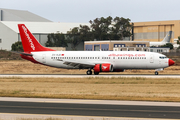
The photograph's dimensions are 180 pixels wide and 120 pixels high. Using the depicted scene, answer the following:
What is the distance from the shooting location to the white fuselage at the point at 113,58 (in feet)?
175

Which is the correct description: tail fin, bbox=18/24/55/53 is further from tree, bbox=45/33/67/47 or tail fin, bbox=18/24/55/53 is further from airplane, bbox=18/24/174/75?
tree, bbox=45/33/67/47

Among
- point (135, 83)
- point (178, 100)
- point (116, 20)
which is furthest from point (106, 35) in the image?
point (178, 100)

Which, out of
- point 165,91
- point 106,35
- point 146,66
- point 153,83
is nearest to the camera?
point 165,91

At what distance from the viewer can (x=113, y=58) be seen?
54312 millimetres

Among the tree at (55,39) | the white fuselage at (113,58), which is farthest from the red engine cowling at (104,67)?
the tree at (55,39)

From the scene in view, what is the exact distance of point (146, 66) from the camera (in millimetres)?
53562

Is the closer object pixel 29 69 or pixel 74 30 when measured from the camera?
pixel 29 69

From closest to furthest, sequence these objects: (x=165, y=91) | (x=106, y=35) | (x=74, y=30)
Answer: (x=165, y=91) → (x=74, y=30) → (x=106, y=35)

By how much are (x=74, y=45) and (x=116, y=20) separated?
2653 centimetres

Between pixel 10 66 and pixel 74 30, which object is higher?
pixel 74 30

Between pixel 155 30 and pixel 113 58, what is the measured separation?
412ft

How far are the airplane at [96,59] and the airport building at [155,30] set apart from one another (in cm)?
11549

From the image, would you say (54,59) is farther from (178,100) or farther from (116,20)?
(116,20)

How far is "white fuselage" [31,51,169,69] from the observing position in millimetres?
53312
